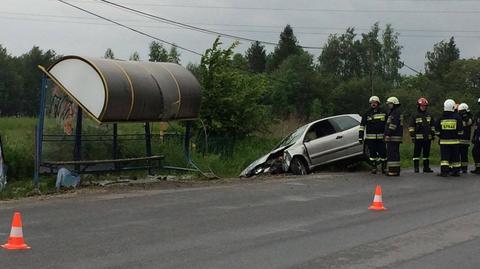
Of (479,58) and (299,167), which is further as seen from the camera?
(479,58)

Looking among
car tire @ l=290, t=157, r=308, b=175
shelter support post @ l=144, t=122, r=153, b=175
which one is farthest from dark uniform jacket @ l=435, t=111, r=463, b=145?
shelter support post @ l=144, t=122, r=153, b=175

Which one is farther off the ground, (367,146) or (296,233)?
(367,146)

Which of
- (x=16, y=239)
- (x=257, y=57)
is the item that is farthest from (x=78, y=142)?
(x=257, y=57)

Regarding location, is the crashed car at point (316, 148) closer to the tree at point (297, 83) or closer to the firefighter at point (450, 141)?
the firefighter at point (450, 141)

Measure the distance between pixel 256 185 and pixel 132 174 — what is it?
3.50 meters

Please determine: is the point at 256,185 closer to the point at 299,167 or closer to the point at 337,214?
the point at 299,167

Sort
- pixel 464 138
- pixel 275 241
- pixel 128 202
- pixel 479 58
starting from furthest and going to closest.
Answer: pixel 479 58
pixel 464 138
pixel 128 202
pixel 275 241

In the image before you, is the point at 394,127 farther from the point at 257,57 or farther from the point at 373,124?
the point at 257,57

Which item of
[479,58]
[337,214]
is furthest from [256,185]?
[479,58]

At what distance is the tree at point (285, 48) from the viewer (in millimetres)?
109562

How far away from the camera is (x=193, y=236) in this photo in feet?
26.6

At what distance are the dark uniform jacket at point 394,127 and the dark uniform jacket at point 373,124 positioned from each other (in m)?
0.16

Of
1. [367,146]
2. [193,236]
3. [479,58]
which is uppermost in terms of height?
[479,58]

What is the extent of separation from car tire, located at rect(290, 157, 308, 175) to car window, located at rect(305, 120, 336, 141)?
2.01 ft
